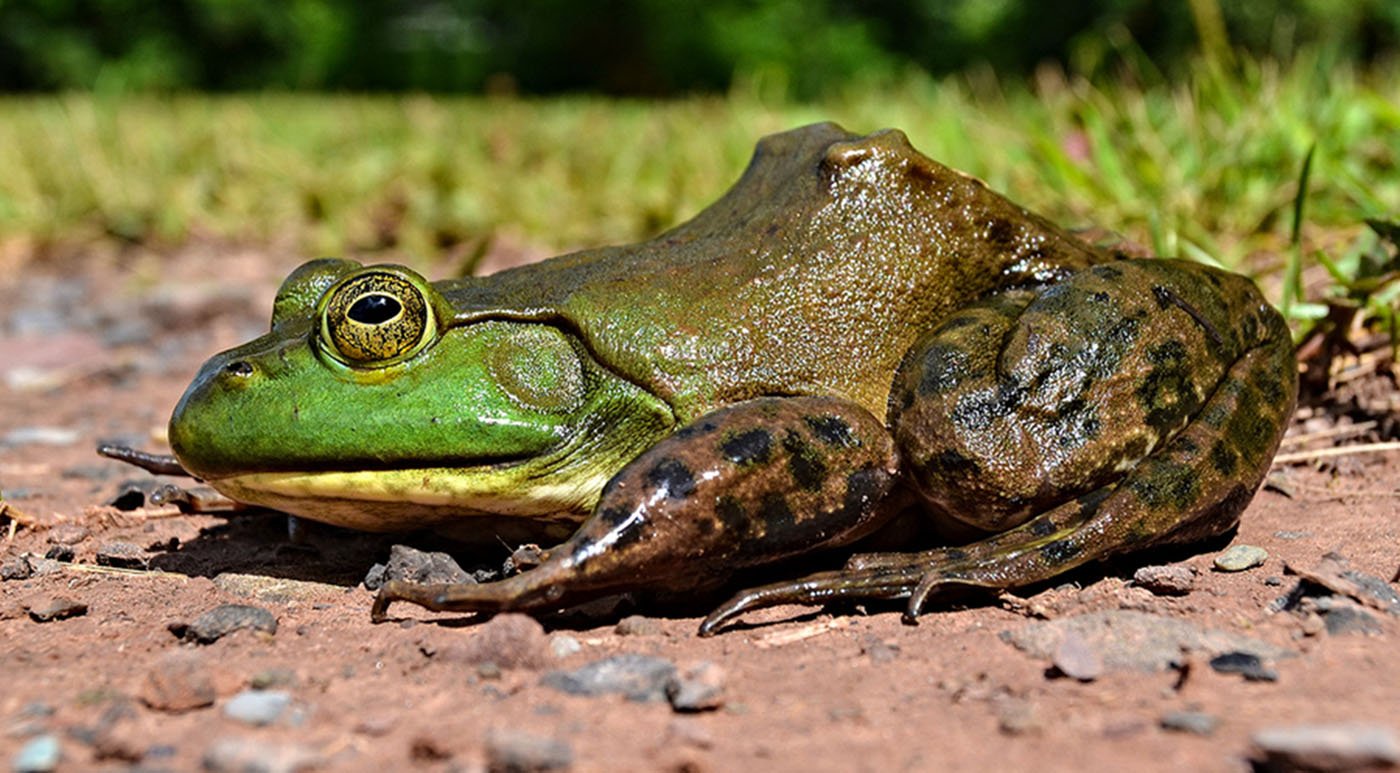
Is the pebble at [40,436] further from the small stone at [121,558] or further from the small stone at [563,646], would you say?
the small stone at [563,646]

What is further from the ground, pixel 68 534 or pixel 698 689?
pixel 68 534

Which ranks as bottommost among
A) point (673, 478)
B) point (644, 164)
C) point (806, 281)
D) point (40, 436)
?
point (673, 478)

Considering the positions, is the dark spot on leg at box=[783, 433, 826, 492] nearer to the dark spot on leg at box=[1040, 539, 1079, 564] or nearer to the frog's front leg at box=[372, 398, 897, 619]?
the frog's front leg at box=[372, 398, 897, 619]

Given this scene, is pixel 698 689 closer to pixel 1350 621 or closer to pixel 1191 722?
pixel 1191 722

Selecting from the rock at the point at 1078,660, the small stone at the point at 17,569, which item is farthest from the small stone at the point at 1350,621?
the small stone at the point at 17,569

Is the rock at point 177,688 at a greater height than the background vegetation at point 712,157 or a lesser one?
lesser

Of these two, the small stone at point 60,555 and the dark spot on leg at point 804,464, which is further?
the small stone at point 60,555

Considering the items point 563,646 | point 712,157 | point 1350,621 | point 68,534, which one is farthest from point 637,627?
point 712,157

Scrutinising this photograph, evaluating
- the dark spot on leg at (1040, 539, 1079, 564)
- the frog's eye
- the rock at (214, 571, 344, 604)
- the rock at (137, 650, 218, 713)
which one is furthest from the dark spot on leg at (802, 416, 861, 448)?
the rock at (137, 650, 218, 713)
